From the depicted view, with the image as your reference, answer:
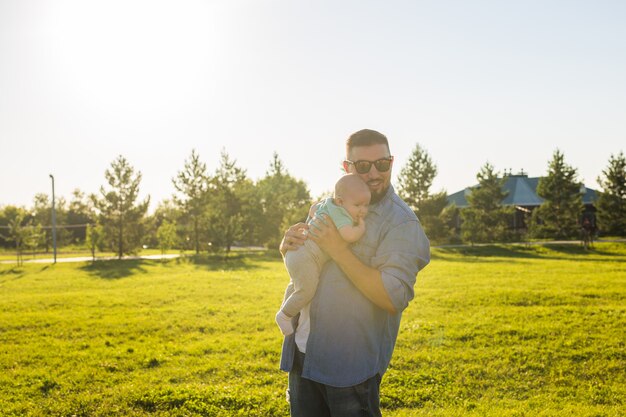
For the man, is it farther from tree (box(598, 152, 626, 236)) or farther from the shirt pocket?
tree (box(598, 152, 626, 236))

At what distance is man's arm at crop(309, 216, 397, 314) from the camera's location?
2.76 meters

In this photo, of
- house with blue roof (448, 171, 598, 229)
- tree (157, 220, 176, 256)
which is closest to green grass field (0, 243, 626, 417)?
tree (157, 220, 176, 256)

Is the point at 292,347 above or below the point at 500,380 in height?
above

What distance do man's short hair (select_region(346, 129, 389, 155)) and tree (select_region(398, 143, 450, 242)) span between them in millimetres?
44083

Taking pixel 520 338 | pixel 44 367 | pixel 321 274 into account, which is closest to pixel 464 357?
pixel 520 338

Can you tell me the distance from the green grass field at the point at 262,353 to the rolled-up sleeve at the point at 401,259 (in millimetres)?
4104

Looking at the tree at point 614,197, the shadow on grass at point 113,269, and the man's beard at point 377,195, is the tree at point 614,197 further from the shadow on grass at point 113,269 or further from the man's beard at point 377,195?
the man's beard at point 377,195

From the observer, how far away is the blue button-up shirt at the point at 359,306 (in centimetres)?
287

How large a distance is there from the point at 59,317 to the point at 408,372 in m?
9.42

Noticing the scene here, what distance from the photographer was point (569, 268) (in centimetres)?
2386

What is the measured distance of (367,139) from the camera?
3.06 meters

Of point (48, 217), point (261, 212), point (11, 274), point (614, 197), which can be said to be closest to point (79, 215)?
point (48, 217)

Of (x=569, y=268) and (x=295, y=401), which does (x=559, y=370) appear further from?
(x=569, y=268)

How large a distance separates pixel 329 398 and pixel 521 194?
64.8m
